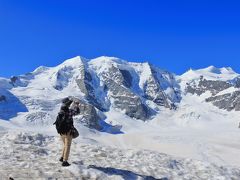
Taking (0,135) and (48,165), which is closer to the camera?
(48,165)

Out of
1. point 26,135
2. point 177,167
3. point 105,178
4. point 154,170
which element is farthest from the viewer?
point 26,135

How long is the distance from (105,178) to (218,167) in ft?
30.7

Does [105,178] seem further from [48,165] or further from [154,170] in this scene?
[154,170]

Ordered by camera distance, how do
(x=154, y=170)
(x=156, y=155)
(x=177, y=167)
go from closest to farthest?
(x=154, y=170) < (x=177, y=167) < (x=156, y=155)

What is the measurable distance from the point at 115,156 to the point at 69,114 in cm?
652

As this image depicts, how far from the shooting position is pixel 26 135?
3164 centimetres

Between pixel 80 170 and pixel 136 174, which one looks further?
pixel 136 174

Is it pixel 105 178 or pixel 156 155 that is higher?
pixel 156 155

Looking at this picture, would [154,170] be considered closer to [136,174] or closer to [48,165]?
[136,174]

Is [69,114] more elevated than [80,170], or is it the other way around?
[69,114]

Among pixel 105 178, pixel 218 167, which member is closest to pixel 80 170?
pixel 105 178

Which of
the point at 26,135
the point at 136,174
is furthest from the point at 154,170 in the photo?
the point at 26,135

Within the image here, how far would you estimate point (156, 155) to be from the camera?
2919cm

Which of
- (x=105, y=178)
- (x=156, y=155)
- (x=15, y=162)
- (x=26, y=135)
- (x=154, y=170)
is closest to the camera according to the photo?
(x=105, y=178)
